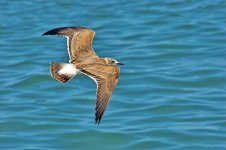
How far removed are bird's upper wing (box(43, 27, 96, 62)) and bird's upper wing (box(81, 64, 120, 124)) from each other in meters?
0.58

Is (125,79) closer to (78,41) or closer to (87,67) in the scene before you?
(78,41)

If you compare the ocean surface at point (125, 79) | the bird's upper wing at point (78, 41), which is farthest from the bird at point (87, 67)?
the ocean surface at point (125, 79)

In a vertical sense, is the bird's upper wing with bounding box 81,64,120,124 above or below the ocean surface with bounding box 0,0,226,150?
below

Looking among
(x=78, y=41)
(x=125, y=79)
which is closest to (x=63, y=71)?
(x=78, y=41)

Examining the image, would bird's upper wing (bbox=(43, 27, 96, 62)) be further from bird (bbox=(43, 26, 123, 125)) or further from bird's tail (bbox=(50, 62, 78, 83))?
bird's tail (bbox=(50, 62, 78, 83))

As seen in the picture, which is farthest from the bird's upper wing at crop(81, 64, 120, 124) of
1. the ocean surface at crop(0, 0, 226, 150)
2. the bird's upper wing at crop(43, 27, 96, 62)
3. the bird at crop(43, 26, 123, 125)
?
the ocean surface at crop(0, 0, 226, 150)

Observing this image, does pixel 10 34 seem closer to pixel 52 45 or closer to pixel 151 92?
pixel 52 45

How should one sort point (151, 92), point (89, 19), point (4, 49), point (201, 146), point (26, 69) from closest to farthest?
point (201, 146)
point (151, 92)
point (26, 69)
point (4, 49)
point (89, 19)

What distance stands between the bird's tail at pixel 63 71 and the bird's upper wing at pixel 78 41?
1.05 feet

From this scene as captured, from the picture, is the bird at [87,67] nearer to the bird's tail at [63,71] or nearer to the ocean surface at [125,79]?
the bird's tail at [63,71]

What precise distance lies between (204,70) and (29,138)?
130 inches

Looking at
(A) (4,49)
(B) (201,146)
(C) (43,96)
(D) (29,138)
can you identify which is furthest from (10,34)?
(B) (201,146)

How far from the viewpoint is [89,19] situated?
15.4 metres

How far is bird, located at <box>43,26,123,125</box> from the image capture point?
8102mm
